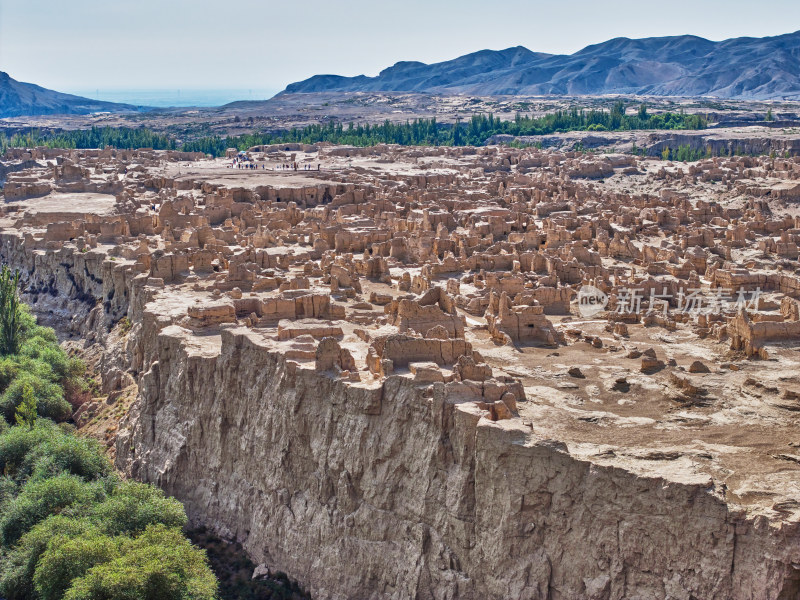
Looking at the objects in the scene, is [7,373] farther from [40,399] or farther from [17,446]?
[17,446]

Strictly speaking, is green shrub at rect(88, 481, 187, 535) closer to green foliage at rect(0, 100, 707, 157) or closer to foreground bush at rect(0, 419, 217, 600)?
foreground bush at rect(0, 419, 217, 600)

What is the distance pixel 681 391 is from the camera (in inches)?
866

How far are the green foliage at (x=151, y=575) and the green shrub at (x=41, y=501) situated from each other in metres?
3.61

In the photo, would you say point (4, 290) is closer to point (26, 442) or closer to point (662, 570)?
point (26, 442)

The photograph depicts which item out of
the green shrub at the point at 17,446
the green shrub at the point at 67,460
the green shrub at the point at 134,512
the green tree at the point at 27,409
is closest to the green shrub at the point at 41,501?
the green shrub at the point at 134,512

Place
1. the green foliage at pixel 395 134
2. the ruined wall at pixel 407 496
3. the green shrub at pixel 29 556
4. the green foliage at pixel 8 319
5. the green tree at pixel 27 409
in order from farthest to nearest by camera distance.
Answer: the green foliage at pixel 395 134
the green foliage at pixel 8 319
the green tree at pixel 27 409
the green shrub at pixel 29 556
the ruined wall at pixel 407 496

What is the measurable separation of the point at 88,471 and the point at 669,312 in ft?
63.2

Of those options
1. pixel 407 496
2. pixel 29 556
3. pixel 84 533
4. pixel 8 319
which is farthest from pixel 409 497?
pixel 8 319

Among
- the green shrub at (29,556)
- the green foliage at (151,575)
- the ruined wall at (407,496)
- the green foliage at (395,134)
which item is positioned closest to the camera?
the ruined wall at (407,496)

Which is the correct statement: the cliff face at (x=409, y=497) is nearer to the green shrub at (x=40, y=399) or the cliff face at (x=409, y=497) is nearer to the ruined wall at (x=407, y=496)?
the ruined wall at (x=407, y=496)

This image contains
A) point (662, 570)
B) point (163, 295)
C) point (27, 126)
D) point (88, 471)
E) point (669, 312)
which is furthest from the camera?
point (27, 126)

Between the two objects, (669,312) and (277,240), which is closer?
(669,312)

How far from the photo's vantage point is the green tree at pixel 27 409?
31.4 metres

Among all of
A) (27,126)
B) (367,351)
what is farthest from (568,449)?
(27,126)
